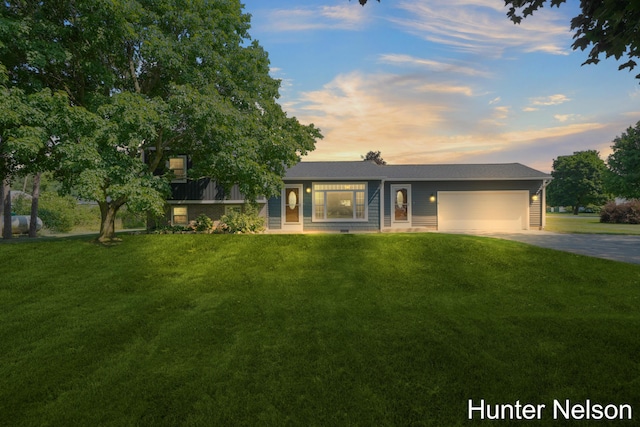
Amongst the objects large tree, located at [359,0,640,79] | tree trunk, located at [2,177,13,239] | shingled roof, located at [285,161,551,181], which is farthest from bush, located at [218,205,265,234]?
large tree, located at [359,0,640,79]

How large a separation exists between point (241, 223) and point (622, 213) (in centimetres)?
3231

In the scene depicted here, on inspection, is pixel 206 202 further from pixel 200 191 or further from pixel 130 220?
pixel 130 220

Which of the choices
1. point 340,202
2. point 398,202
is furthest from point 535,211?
point 340,202

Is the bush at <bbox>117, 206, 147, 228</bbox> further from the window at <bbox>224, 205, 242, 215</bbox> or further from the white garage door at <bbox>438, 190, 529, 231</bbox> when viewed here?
the white garage door at <bbox>438, 190, 529, 231</bbox>

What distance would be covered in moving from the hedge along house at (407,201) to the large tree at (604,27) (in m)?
14.0

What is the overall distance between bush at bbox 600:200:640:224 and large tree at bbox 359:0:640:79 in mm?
31968

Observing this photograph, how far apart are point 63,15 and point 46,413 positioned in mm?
12901

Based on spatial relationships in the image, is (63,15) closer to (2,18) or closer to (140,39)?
(2,18)

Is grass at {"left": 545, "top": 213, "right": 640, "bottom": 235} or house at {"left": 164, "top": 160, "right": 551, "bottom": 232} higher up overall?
house at {"left": 164, "top": 160, "right": 551, "bottom": 232}

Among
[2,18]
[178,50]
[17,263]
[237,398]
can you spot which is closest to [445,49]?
[178,50]

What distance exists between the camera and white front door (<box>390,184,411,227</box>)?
19.9 m

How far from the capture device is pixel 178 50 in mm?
11227

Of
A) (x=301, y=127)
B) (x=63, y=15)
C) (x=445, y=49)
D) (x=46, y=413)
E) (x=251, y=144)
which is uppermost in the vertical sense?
(x=63, y=15)

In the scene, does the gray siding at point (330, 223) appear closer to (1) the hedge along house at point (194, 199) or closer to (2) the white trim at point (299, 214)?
(2) the white trim at point (299, 214)
